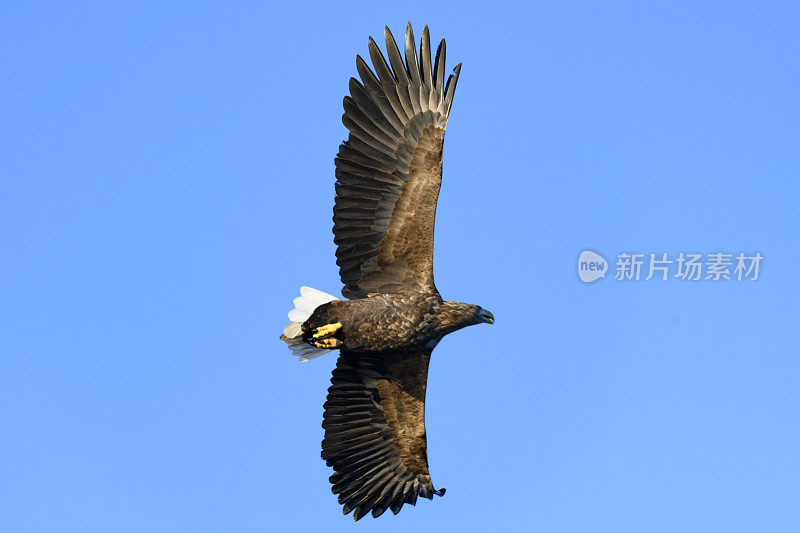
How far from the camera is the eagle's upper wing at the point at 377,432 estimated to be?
11312mm

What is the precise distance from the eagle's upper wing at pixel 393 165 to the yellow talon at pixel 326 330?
39 cm

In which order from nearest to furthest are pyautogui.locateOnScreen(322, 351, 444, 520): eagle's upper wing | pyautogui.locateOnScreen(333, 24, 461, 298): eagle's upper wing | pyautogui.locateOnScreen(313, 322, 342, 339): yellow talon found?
pyautogui.locateOnScreen(313, 322, 342, 339): yellow talon
pyautogui.locateOnScreen(333, 24, 461, 298): eagle's upper wing
pyautogui.locateOnScreen(322, 351, 444, 520): eagle's upper wing

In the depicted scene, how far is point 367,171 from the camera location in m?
10.8

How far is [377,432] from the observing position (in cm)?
1146

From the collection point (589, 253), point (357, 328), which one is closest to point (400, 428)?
point (357, 328)

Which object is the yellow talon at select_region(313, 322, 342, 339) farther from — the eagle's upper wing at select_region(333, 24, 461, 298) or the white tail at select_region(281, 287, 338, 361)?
the eagle's upper wing at select_region(333, 24, 461, 298)

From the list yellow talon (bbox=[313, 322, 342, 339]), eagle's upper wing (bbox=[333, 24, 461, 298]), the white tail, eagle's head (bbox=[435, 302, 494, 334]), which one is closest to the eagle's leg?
yellow talon (bbox=[313, 322, 342, 339])

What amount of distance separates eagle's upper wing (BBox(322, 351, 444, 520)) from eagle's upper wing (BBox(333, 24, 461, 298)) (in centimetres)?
86

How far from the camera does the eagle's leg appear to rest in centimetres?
1065

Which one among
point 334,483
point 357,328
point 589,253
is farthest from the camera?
point 589,253

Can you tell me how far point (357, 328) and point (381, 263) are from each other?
0.68m

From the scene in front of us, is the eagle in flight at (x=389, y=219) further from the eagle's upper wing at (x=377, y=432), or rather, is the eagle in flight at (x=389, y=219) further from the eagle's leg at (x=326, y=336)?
the eagle's upper wing at (x=377, y=432)

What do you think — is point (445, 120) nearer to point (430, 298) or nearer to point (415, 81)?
point (415, 81)

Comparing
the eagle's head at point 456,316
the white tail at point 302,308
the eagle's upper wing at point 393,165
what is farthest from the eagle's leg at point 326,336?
the eagle's head at point 456,316
